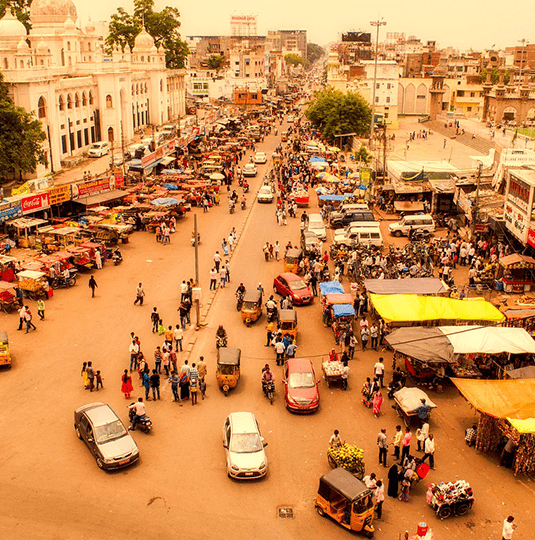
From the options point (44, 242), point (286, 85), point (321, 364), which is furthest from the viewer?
point (286, 85)

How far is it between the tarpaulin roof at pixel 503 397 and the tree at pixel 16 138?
32.2 metres

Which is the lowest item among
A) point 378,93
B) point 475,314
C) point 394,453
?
point 394,453

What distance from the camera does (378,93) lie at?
93250 mm

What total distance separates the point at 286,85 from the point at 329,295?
158526mm

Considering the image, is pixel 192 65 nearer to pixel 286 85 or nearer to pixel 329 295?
pixel 286 85

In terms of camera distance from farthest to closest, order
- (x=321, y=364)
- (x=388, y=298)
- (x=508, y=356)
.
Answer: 1. (x=388, y=298)
2. (x=321, y=364)
3. (x=508, y=356)

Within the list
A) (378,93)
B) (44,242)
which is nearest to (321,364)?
(44,242)

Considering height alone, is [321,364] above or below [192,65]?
below

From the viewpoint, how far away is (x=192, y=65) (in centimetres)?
17512

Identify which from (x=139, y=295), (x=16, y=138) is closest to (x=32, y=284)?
(x=139, y=295)

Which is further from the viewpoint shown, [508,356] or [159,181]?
[159,181]

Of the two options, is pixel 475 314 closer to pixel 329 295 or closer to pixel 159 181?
pixel 329 295

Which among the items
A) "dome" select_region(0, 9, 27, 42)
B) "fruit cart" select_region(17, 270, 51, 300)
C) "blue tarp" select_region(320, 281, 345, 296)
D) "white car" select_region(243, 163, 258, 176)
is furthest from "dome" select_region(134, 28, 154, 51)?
"blue tarp" select_region(320, 281, 345, 296)

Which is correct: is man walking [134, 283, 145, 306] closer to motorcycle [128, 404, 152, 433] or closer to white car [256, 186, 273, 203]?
motorcycle [128, 404, 152, 433]
